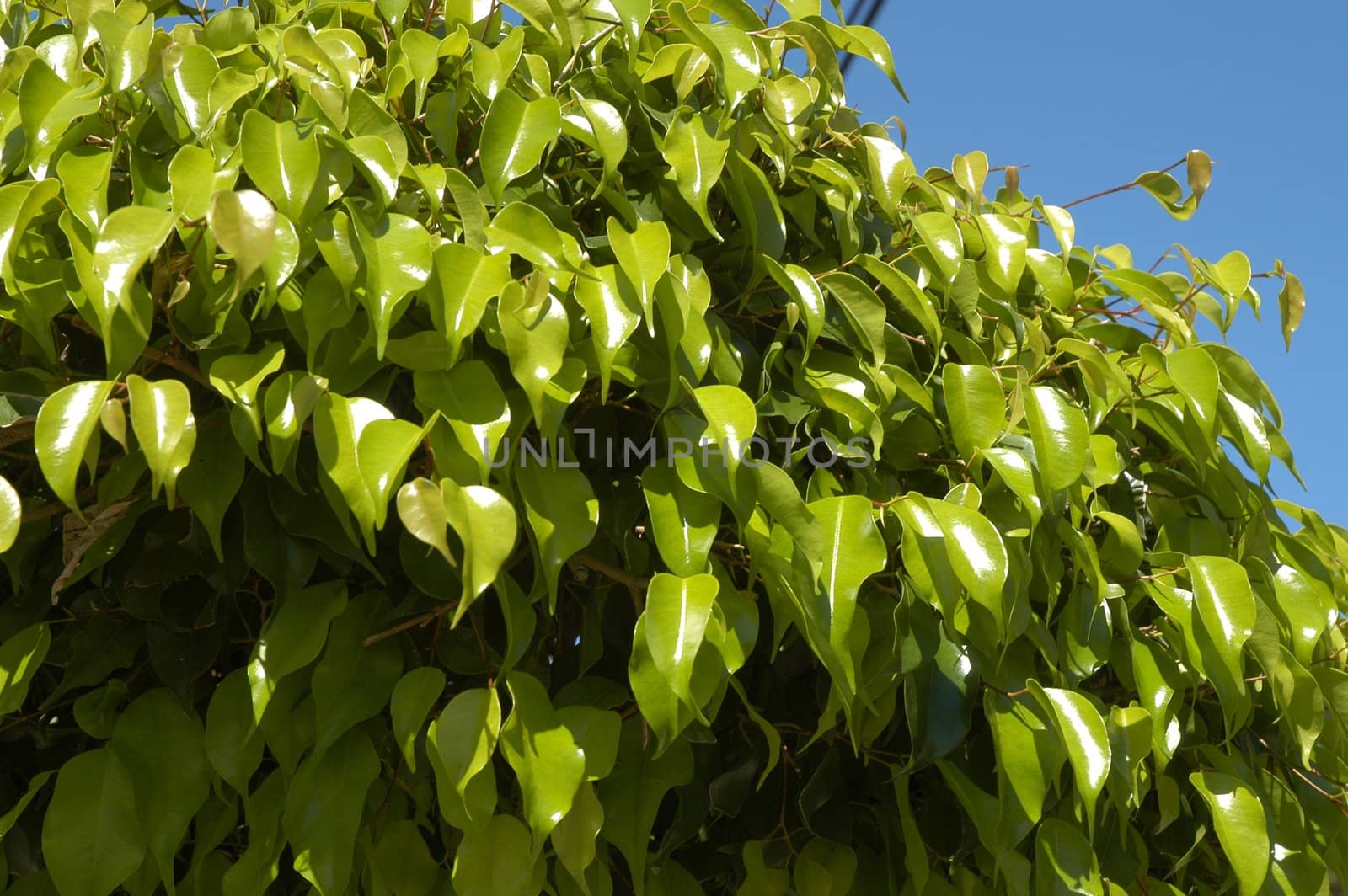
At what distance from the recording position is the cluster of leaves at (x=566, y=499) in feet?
2.53

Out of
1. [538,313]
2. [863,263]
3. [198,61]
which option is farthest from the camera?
[863,263]

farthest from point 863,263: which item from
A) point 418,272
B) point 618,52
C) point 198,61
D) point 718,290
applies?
point 198,61

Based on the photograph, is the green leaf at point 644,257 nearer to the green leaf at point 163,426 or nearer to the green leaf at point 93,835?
the green leaf at point 163,426

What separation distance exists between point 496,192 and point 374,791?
435mm

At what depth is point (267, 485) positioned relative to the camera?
2.84 ft

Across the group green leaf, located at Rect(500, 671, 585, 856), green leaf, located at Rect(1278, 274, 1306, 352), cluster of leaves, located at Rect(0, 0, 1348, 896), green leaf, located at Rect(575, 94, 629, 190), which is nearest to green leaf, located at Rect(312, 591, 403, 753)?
cluster of leaves, located at Rect(0, 0, 1348, 896)

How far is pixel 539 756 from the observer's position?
785 mm

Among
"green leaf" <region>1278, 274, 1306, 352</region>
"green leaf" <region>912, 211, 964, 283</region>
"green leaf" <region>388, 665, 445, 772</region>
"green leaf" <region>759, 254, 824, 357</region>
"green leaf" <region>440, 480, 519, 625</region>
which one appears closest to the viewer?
"green leaf" <region>440, 480, 519, 625</region>

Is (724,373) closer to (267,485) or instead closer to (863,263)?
(863,263)

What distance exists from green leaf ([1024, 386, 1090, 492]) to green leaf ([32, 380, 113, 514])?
605mm

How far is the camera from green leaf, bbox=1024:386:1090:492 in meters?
0.88

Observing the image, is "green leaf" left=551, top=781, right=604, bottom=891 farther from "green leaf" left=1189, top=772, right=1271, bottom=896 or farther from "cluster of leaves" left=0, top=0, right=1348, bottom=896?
"green leaf" left=1189, top=772, right=1271, bottom=896

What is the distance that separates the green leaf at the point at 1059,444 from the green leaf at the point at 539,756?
14.8 inches

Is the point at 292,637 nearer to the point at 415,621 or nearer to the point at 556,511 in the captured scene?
the point at 415,621
